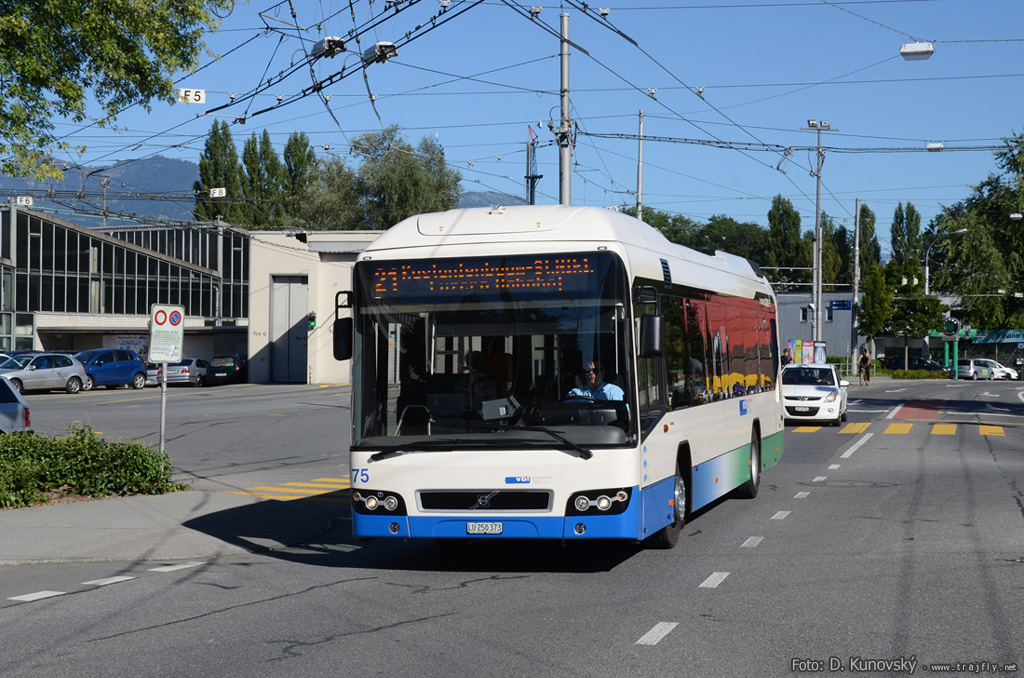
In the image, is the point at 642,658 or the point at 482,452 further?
the point at 482,452

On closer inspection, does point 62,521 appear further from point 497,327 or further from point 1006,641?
point 1006,641

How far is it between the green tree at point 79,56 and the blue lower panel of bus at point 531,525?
7932mm

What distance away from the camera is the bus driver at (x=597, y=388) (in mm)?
9078

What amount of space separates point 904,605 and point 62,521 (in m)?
8.74

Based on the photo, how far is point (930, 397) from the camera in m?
45.2

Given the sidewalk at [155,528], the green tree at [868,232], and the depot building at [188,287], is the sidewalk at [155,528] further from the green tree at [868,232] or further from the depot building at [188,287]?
the green tree at [868,232]

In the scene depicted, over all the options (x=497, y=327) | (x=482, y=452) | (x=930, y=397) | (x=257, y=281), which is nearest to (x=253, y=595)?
(x=482, y=452)

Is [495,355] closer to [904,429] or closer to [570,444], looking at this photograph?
[570,444]

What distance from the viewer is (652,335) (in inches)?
348

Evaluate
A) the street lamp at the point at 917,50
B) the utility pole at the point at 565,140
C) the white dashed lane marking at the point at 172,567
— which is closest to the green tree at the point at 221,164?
the utility pole at the point at 565,140

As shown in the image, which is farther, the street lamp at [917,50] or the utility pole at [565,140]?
the utility pole at [565,140]

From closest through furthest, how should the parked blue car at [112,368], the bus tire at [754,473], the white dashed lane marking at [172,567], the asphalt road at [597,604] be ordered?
the asphalt road at [597,604] → the white dashed lane marking at [172,567] → the bus tire at [754,473] → the parked blue car at [112,368]

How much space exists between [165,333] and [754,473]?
8.14 metres

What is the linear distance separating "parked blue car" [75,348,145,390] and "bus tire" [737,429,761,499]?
36994mm
